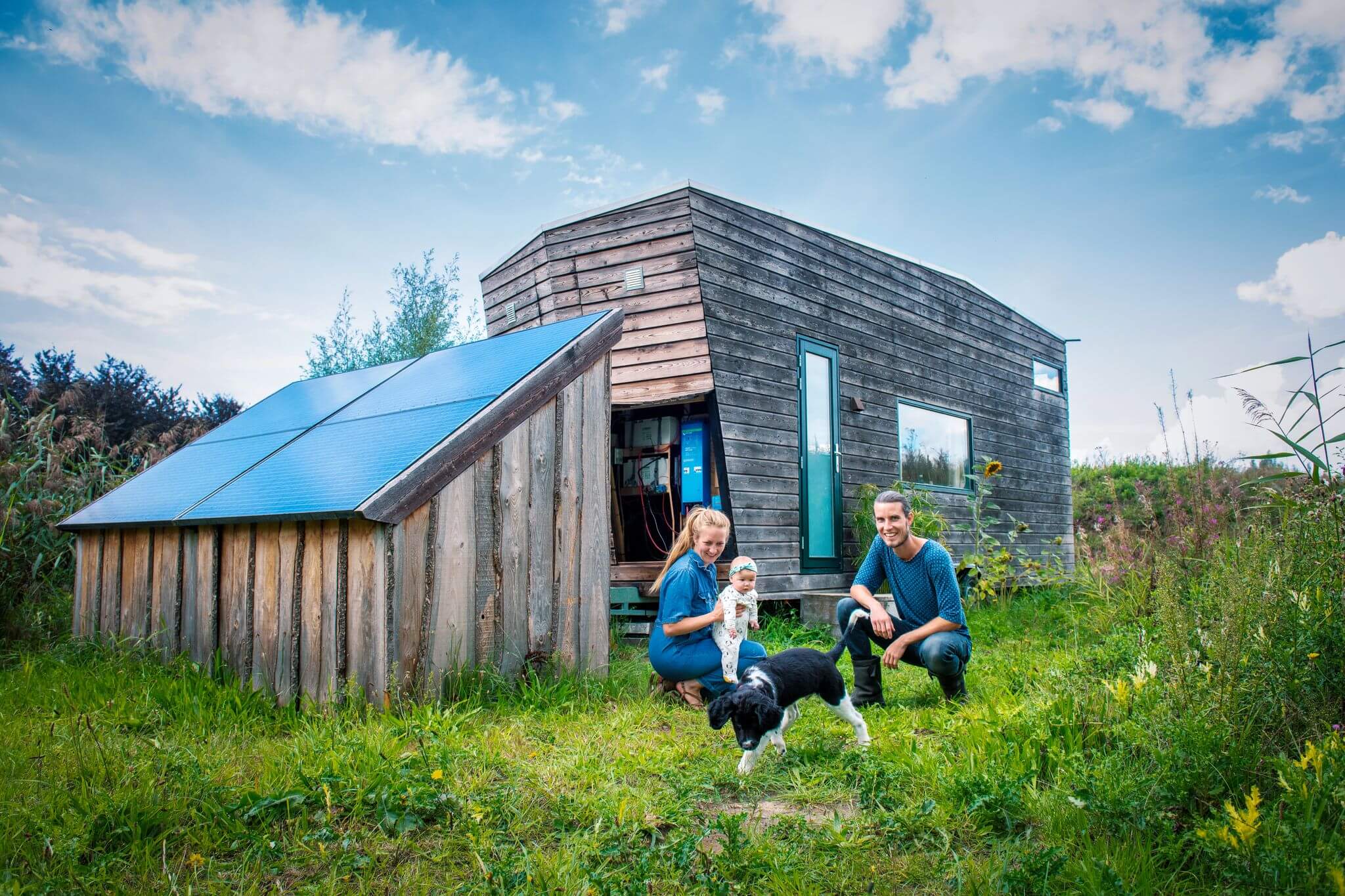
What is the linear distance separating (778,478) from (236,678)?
5.30 metres

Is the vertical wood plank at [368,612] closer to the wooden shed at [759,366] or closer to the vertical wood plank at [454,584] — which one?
the vertical wood plank at [454,584]

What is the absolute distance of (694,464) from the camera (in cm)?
827

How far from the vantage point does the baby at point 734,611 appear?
393 cm

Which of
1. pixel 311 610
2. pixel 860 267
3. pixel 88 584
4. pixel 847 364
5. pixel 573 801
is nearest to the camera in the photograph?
pixel 573 801

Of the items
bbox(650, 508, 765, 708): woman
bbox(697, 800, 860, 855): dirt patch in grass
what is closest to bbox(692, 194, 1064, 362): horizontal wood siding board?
bbox(650, 508, 765, 708): woman

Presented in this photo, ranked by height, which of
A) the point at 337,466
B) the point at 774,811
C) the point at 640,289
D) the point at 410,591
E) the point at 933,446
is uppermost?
the point at 640,289

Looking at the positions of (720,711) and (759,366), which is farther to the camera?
(759,366)

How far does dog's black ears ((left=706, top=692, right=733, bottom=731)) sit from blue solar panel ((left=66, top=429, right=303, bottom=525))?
363cm

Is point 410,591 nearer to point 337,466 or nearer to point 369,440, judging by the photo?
point 337,466

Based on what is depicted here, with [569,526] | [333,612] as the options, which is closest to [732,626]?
[569,526]

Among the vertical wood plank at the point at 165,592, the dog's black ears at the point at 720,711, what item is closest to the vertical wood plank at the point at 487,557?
the dog's black ears at the point at 720,711

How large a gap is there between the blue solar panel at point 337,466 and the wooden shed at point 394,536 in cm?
2

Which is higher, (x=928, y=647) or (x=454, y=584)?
(x=454, y=584)

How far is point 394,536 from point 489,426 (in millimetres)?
783
